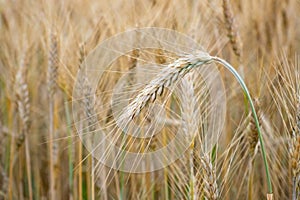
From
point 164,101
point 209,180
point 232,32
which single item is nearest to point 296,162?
point 209,180

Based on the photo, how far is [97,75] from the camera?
2184 millimetres

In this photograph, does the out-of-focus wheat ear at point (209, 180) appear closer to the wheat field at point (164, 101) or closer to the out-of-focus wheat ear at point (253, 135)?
the wheat field at point (164, 101)

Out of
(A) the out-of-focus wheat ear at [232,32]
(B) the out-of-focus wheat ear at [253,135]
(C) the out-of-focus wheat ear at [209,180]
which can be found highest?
(A) the out-of-focus wheat ear at [232,32]

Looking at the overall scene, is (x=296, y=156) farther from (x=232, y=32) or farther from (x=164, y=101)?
(x=232, y=32)

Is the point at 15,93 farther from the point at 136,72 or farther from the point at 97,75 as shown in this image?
the point at 136,72

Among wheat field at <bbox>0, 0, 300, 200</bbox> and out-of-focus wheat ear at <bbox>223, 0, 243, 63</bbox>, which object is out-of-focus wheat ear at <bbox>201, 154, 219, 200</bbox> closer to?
wheat field at <bbox>0, 0, 300, 200</bbox>

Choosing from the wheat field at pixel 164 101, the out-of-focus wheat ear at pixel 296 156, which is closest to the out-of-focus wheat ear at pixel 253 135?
the wheat field at pixel 164 101

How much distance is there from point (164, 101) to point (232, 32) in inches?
35.0

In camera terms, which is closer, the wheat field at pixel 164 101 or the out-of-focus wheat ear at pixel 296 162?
the out-of-focus wheat ear at pixel 296 162

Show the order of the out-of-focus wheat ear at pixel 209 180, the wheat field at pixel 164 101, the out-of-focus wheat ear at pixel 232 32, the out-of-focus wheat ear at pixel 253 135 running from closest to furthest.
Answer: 1. the out-of-focus wheat ear at pixel 209 180
2. the wheat field at pixel 164 101
3. the out-of-focus wheat ear at pixel 253 135
4. the out-of-focus wheat ear at pixel 232 32

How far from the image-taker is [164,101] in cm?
151

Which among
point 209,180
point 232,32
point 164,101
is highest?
point 232,32

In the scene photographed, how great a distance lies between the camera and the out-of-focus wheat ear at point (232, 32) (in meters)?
2.29

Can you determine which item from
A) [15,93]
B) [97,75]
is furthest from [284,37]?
[15,93]
